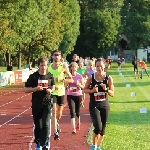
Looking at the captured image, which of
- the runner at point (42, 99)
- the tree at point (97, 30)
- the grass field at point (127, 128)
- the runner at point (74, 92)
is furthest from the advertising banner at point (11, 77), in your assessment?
the tree at point (97, 30)

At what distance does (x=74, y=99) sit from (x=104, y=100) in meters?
4.00

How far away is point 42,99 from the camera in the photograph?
38.0 feet

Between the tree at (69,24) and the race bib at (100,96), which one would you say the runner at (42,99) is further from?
the tree at (69,24)

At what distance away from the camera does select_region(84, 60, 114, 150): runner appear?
1134cm

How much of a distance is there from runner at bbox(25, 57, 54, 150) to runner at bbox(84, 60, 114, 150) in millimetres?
824

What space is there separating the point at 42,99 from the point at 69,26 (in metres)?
71.9

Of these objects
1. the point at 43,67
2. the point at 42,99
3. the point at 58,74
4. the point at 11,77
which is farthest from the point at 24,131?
the point at 11,77

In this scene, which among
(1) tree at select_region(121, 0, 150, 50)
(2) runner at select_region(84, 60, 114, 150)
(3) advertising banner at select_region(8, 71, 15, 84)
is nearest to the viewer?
(2) runner at select_region(84, 60, 114, 150)

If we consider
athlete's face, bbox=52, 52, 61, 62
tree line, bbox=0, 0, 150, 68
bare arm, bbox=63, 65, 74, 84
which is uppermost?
tree line, bbox=0, 0, 150, 68

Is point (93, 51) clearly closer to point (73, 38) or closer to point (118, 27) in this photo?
point (118, 27)

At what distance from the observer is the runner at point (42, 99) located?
11.5 metres

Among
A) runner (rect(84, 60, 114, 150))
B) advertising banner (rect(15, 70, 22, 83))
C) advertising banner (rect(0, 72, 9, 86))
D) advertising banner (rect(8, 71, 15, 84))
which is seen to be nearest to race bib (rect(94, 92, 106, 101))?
runner (rect(84, 60, 114, 150))

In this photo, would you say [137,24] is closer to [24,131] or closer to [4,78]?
[4,78]

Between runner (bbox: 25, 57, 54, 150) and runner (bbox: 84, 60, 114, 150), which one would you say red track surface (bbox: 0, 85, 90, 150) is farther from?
runner (bbox: 84, 60, 114, 150)
